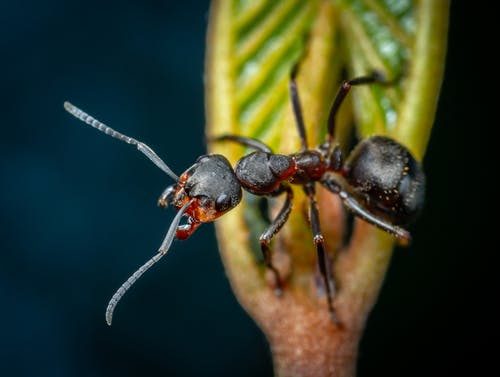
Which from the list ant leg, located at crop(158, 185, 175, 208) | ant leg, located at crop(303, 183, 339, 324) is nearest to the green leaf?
ant leg, located at crop(303, 183, 339, 324)

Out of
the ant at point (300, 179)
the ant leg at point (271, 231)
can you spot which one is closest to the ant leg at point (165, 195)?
the ant at point (300, 179)

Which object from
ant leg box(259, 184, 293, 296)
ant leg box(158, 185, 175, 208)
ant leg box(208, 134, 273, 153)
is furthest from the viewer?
ant leg box(158, 185, 175, 208)

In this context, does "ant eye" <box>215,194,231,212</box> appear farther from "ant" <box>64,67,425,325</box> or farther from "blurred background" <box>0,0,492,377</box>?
"blurred background" <box>0,0,492,377</box>

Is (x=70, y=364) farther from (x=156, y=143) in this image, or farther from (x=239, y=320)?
(x=156, y=143)

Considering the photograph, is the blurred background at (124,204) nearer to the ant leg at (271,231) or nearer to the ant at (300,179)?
the ant at (300,179)

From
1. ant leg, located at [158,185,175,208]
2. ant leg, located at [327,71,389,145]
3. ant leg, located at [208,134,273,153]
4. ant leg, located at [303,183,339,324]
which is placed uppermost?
ant leg, located at [327,71,389,145]
